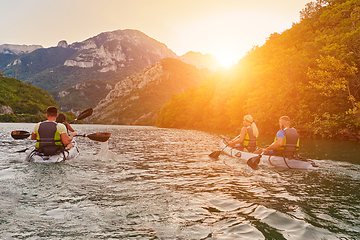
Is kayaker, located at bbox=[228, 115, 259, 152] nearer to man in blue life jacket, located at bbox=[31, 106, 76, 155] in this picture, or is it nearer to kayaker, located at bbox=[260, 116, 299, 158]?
kayaker, located at bbox=[260, 116, 299, 158]

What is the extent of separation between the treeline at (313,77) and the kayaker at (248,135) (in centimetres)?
Answer: 1774

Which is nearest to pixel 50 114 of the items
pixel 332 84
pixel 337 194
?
pixel 337 194

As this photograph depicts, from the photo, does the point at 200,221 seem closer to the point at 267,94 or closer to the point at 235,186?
the point at 235,186

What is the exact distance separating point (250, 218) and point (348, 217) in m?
2.20

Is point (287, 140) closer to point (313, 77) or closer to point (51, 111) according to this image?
point (51, 111)

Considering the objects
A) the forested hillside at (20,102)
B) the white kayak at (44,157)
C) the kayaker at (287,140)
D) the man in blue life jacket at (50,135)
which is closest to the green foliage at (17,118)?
the forested hillside at (20,102)

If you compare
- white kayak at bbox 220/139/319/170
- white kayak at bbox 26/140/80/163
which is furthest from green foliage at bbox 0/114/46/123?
white kayak at bbox 220/139/319/170

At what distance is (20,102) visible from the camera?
144 m

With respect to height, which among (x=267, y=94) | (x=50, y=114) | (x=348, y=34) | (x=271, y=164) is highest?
(x=348, y=34)

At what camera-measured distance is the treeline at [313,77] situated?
86.3 feet

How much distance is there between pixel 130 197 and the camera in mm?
6043

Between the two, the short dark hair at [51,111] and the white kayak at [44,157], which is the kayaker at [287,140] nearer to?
the white kayak at [44,157]

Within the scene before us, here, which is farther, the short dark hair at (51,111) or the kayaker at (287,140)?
the kayaker at (287,140)

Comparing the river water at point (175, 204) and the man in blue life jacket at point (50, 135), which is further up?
the man in blue life jacket at point (50, 135)
